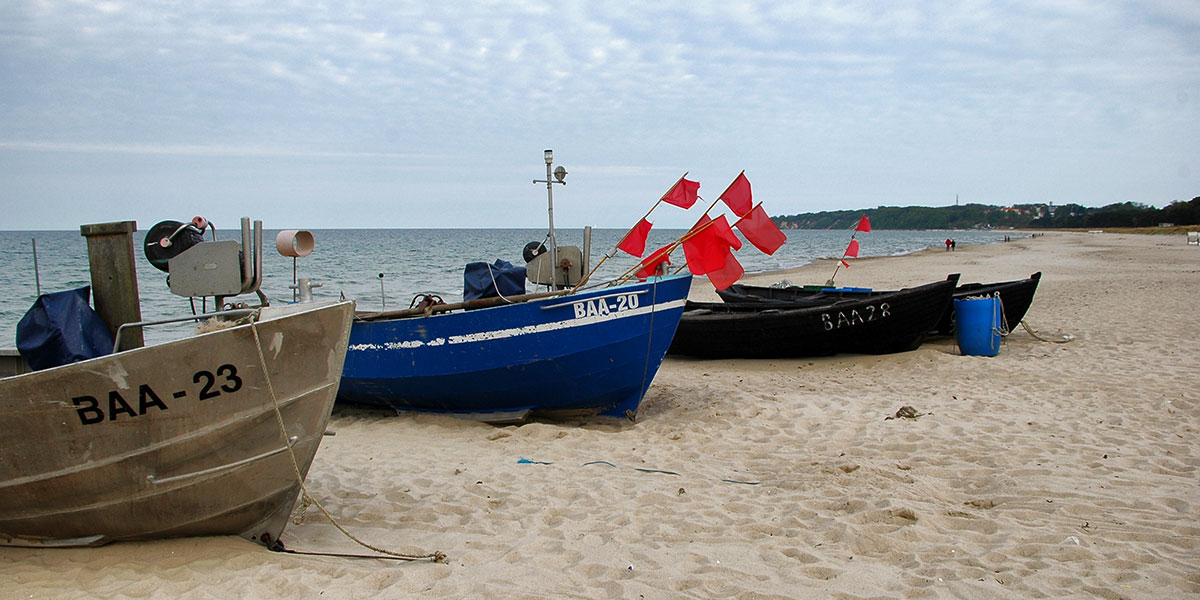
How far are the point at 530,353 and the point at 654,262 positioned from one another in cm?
136

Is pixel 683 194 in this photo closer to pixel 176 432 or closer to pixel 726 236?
pixel 726 236

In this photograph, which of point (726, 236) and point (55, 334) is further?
point (726, 236)

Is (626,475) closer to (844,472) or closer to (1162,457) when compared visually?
(844,472)

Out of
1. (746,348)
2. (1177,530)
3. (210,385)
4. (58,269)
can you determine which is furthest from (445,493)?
(58,269)

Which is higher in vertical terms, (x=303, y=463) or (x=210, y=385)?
(x=210, y=385)

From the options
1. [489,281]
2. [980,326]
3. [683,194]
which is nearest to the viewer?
[683,194]

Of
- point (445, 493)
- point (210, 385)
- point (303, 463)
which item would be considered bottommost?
point (445, 493)

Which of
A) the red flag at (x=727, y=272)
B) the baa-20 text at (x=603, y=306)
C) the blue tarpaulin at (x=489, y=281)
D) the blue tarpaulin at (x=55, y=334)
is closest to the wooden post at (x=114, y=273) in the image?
the blue tarpaulin at (x=55, y=334)

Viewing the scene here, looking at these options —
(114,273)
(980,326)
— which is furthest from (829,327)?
(114,273)

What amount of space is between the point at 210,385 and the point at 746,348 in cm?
757

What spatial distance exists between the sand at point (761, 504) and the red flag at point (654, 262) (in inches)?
53.5

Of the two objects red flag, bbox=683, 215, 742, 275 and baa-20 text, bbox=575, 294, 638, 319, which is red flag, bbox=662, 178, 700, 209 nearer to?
red flag, bbox=683, 215, 742, 275

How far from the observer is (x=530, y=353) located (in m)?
6.41

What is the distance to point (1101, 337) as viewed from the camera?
1012 centimetres
